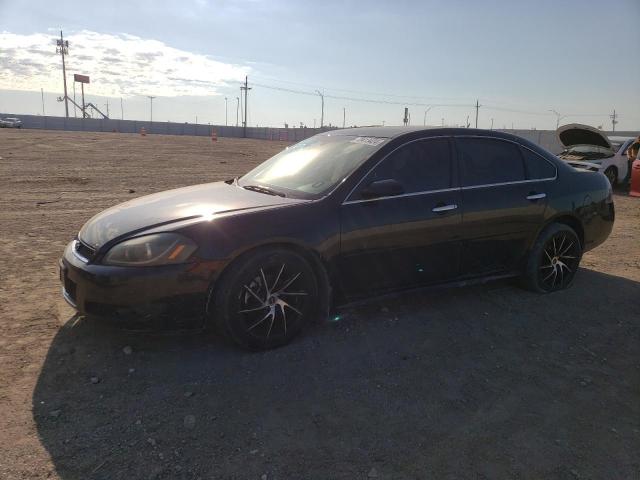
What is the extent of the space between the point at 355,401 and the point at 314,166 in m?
2.04

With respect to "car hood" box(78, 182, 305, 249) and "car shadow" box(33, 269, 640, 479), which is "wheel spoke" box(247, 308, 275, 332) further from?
"car hood" box(78, 182, 305, 249)

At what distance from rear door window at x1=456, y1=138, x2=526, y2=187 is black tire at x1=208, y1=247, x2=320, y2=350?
69.2 inches

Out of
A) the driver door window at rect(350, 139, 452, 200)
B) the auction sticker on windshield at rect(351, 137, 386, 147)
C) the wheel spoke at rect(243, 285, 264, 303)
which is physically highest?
the auction sticker on windshield at rect(351, 137, 386, 147)

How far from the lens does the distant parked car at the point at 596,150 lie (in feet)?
44.9

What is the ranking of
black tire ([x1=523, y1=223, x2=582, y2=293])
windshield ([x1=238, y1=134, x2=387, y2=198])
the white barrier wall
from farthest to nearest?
the white barrier wall → black tire ([x1=523, y1=223, x2=582, y2=293]) → windshield ([x1=238, y1=134, x2=387, y2=198])

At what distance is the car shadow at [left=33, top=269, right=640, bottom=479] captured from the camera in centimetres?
244

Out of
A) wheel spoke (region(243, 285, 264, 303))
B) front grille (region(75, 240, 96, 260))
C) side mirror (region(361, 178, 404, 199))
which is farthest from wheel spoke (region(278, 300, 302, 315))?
front grille (region(75, 240, 96, 260))

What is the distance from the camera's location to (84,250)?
3.50 meters

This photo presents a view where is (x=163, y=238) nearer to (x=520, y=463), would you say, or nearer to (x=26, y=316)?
(x=26, y=316)

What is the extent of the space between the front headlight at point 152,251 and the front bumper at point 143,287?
0.05 m

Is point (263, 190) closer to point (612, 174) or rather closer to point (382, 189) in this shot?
point (382, 189)

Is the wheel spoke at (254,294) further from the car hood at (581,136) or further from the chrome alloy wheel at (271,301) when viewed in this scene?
the car hood at (581,136)

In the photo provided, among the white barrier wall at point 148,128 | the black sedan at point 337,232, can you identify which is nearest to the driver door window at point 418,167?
the black sedan at point 337,232

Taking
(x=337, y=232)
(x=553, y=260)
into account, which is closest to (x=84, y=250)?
(x=337, y=232)
